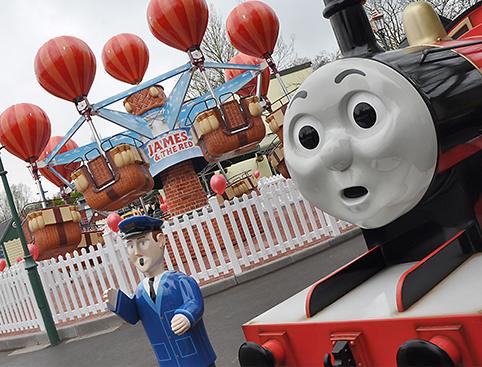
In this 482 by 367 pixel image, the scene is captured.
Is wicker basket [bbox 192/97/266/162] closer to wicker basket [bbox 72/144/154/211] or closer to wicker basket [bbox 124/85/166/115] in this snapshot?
wicker basket [bbox 72/144/154/211]

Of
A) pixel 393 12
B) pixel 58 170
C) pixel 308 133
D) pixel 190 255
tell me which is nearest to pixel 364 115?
pixel 308 133

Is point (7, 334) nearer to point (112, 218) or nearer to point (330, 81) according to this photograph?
point (112, 218)

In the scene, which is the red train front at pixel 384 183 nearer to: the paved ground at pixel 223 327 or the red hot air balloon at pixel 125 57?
the paved ground at pixel 223 327

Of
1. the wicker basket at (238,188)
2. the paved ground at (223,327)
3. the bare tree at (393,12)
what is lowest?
the paved ground at (223,327)

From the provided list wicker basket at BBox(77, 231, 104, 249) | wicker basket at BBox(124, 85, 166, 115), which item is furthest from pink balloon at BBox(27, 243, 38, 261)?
wicker basket at BBox(77, 231, 104, 249)

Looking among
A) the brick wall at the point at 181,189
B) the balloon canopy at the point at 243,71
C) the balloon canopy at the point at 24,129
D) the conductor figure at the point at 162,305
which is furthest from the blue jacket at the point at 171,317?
the balloon canopy at the point at 243,71

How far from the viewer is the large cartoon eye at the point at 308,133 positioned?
6.73ft

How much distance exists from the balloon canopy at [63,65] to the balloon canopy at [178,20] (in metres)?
1.06

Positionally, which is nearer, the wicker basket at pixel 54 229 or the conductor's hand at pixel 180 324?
the conductor's hand at pixel 180 324

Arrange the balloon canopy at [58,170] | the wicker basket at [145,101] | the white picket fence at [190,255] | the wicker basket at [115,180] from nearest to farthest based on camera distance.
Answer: the wicker basket at [115,180]
the white picket fence at [190,255]
the wicker basket at [145,101]
the balloon canopy at [58,170]

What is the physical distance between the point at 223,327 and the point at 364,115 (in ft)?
10.9

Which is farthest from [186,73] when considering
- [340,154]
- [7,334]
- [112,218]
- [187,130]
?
[340,154]

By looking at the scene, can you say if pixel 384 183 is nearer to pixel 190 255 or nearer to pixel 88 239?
pixel 190 255

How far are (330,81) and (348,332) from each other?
1.02 meters
